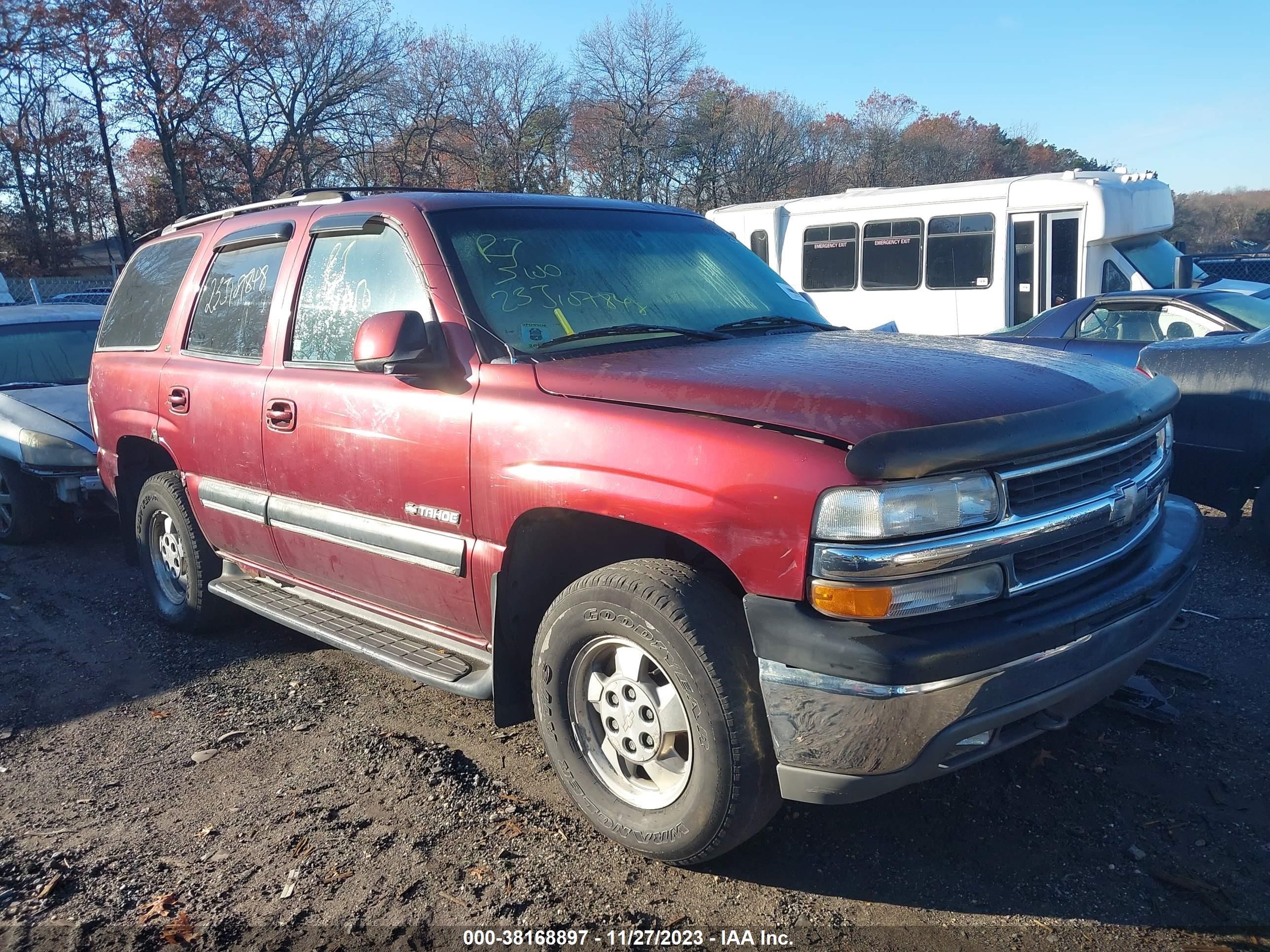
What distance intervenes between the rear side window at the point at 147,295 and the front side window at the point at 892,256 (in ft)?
35.9

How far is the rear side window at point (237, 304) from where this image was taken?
4.13 meters

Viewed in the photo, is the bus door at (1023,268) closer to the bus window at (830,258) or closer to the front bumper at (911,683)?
the bus window at (830,258)

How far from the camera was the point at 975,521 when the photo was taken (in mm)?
2373

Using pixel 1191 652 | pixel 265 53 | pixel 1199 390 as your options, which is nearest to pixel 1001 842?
pixel 1191 652

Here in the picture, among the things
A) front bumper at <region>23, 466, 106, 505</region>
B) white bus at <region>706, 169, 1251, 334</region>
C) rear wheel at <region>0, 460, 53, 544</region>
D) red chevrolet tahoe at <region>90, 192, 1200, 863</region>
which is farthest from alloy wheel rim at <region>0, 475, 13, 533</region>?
white bus at <region>706, 169, 1251, 334</region>

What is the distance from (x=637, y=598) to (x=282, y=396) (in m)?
1.98

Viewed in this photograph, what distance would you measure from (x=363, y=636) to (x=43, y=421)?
15.2 ft

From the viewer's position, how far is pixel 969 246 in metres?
13.2

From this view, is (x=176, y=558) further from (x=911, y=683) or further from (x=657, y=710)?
(x=911, y=683)

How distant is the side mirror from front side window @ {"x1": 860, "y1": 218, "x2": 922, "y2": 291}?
11.9 m

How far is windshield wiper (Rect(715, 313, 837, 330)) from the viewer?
3613 millimetres

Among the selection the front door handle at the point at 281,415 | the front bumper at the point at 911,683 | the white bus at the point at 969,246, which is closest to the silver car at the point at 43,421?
the front door handle at the point at 281,415

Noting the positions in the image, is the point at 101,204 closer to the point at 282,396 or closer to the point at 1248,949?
the point at 282,396

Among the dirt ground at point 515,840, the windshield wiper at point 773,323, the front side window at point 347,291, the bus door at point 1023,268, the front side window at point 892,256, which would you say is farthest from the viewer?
the front side window at point 892,256
